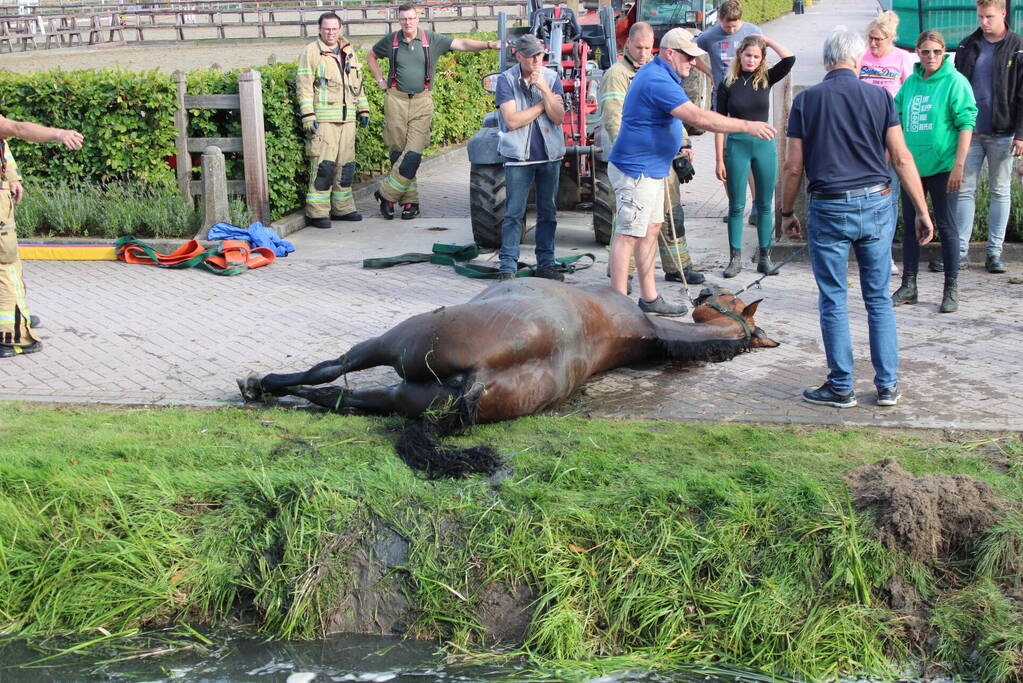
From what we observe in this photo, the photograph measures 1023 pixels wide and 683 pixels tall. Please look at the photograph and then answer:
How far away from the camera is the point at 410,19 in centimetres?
1186

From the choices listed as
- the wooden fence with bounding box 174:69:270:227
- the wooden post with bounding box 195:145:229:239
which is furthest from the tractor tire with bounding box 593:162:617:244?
the wooden post with bounding box 195:145:229:239

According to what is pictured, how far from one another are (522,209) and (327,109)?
348cm

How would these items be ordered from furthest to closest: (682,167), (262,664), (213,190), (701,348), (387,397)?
(213,190) → (682,167) → (701,348) → (387,397) → (262,664)

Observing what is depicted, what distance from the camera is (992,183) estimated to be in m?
8.56

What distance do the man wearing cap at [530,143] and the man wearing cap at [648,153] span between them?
1.16 metres

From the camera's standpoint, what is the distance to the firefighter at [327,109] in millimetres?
11430

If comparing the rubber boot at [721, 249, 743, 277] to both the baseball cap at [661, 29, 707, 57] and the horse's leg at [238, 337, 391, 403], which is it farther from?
the horse's leg at [238, 337, 391, 403]

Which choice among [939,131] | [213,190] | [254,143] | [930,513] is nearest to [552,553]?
[930,513]

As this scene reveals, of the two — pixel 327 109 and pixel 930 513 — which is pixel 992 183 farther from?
pixel 327 109

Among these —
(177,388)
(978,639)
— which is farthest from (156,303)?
(978,639)

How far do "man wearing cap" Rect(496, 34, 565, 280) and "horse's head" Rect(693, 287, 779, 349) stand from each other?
2162 millimetres

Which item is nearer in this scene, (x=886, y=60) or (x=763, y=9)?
(x=886, y=60)

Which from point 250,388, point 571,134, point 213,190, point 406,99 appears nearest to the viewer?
point 250,388

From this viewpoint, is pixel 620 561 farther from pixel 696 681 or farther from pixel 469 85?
pixel 469 85
